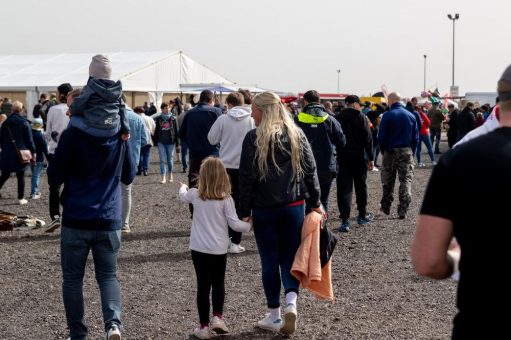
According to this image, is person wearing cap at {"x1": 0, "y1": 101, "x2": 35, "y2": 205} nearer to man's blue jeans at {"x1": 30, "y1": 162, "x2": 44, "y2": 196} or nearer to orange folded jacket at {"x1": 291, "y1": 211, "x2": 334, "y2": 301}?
man's blue jeans at {"x1": 30, "y1": 162, "x2": 44, "y2": 196}

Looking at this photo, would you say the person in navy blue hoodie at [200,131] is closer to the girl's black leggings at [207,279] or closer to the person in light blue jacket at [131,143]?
the person in light blue jacket at [131,143]

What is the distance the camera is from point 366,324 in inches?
232

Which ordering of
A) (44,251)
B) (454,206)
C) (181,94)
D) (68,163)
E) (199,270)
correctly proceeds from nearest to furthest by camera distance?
(454,206)
(68,163)
(199,270)
(44,251)
(181,94)

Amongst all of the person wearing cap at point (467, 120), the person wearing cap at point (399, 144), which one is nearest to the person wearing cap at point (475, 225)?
the person wearing cap at point (399, 144)

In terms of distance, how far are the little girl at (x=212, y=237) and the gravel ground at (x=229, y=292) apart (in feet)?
0.88

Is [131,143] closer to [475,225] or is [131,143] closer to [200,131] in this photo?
[200,131]

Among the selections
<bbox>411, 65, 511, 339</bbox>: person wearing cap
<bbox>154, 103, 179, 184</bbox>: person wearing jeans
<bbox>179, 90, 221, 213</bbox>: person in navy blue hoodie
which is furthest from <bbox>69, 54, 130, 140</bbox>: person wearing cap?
<bbox>154, 103, 179, 184</bbox>: person wearing jeans

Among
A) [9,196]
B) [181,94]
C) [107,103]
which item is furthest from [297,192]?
[181,94]

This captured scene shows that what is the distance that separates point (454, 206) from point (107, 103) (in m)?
3.03

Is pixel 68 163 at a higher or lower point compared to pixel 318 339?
higher

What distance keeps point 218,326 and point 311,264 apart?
0.84 metres

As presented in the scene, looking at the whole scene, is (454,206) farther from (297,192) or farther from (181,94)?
(181,94)

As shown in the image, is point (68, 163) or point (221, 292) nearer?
point (68, 163)

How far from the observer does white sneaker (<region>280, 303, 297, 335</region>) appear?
547cm
